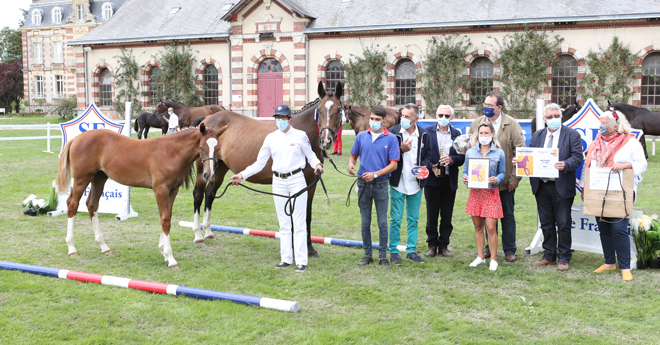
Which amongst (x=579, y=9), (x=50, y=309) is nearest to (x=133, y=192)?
(x=50, y=309)

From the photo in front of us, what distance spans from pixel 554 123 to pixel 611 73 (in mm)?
19374

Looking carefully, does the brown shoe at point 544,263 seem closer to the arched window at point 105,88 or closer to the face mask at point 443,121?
the face mask at point 443,121

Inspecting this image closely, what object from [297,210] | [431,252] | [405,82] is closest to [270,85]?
[405,82]

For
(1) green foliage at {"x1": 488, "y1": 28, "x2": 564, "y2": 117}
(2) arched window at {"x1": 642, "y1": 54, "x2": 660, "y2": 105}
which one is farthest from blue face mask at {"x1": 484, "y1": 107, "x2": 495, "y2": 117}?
(2) arched window at {"x1": 642, "y1": 54, "x2": 660, "y2": 105}

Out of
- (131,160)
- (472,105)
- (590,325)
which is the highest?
(472,105)

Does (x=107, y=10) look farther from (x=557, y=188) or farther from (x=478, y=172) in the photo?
(x=557, y=188)

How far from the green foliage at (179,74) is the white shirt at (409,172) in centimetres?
2465

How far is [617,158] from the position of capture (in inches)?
236

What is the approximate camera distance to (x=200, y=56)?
98.4ft

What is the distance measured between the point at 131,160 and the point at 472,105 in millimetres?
21440

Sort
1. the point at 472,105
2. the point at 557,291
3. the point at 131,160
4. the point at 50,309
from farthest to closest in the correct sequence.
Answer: the point at 472,105
the point at 131,160
the point at 557,291
the point at 50,309

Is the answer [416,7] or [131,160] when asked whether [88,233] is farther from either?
[416,7]

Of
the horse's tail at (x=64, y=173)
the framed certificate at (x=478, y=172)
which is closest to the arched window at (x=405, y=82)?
the framed certificate at (x=478, y=172)

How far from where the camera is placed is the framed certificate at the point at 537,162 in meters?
6.32
